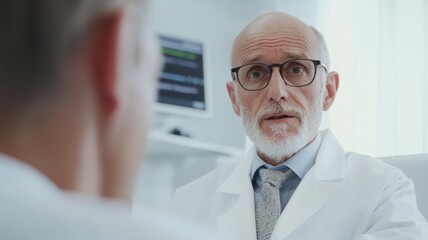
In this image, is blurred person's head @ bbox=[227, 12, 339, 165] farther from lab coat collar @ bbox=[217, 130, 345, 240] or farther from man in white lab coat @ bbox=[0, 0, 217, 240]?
man in white lab coat @ bbox=[0, 0, 217, 240]

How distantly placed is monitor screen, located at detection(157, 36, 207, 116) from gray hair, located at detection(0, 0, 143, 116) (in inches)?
98.4

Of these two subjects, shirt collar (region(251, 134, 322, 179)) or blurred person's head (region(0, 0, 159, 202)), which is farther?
shirt collar (region(251, 134, 322, 179))

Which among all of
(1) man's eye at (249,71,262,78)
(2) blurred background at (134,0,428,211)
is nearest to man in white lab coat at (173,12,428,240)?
(1) man's eye at (249,71,262,78)

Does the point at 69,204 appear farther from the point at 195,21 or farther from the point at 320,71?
the point at 195,21

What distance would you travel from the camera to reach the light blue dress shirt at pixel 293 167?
1.83m

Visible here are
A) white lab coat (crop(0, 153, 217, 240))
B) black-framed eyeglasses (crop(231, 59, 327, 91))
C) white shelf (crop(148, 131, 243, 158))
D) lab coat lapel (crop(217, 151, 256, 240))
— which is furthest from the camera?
white shelf (crop(148, 131, 243, 158))

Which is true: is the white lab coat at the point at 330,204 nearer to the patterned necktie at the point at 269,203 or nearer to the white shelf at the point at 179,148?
the patterned necktie at the point at 269,203

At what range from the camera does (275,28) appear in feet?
6.56

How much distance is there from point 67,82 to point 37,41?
0.09 feet

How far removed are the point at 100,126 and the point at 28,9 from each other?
78mm

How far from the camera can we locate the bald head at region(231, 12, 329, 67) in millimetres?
1968

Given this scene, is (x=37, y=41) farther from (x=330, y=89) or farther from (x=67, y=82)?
(x=330, y=89)

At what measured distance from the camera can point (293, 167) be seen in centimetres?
187

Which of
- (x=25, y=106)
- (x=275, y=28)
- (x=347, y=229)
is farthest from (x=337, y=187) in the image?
(x=25, y=106)
